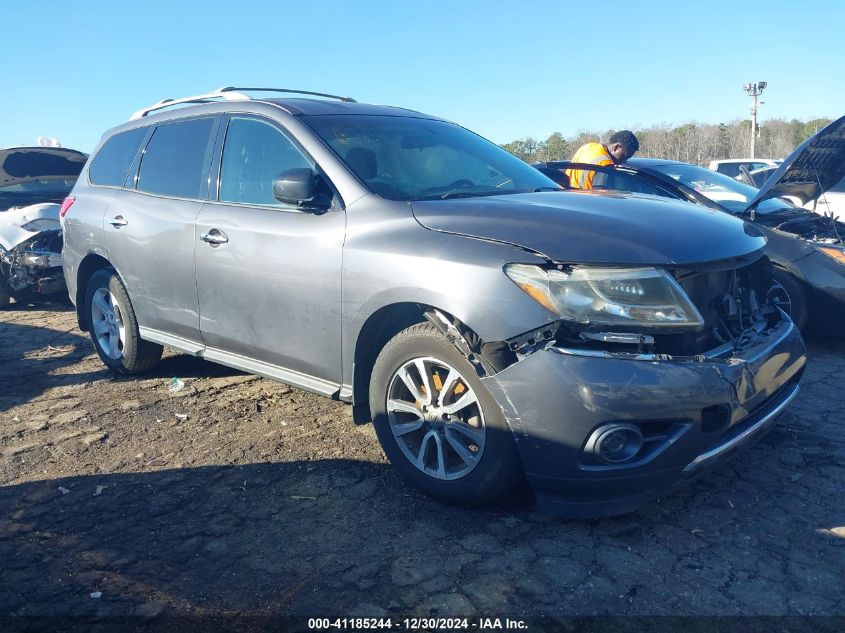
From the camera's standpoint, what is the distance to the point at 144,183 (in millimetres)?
4797

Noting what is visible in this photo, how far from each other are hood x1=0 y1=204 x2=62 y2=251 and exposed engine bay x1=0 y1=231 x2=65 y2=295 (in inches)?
2.3

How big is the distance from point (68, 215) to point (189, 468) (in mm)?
2844

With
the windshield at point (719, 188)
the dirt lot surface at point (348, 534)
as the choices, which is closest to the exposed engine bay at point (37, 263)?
the dirt lot surface at point (348, 534)

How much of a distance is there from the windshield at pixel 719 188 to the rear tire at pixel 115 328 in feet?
15.3

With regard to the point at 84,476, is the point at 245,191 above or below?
above

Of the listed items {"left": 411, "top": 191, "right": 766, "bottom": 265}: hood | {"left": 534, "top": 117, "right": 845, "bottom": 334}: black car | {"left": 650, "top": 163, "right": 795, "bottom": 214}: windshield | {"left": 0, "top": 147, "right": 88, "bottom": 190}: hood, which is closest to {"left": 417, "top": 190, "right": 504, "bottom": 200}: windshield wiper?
{"left": 411, "top": 191, "right": 766, "bottom": 265}: hood

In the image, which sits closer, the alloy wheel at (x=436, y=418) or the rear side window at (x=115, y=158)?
the alloy wheel at (x=436, y=418)

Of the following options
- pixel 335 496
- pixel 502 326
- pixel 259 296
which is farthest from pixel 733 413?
pixel 259 296

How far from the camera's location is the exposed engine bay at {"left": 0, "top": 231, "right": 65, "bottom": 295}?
25.9 ft

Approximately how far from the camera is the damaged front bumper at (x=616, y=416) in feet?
8.36

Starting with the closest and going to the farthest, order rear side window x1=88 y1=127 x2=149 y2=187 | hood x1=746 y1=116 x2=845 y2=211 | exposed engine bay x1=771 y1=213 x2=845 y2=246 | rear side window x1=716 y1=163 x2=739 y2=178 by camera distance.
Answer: hood x1=746 y1=116 x2=845 y2=211
rear side window x1=88 y1=127 x2=149 y2=187
exposed engine bay x1=771 y1=213 x2=845 y2=246
rear side window x1=716 y1=163 x2=739 y2=178

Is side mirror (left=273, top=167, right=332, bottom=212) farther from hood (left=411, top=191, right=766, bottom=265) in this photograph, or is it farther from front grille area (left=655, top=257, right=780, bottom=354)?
front grille area (left=655, top=257, right=780, bottom=354)

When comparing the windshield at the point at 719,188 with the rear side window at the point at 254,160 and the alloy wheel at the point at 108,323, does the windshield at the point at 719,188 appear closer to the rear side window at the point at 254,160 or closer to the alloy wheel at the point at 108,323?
the rear side window at the point at 254,160

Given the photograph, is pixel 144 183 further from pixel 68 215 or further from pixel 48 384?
pixel 48 384
